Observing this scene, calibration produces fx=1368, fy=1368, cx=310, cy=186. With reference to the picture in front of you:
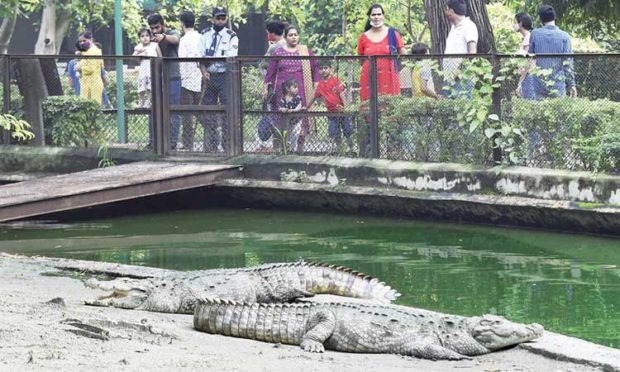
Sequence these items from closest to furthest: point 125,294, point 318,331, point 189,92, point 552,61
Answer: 1. point 318,331
2. point 125,294
3. point 552,61
4. point 189,92

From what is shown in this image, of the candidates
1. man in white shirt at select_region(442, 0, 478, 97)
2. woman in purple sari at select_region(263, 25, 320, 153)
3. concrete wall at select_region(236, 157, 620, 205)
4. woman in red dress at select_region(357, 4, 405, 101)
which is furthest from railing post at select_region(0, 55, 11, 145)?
man in white shirt at select_region(442, 0, 478, 97)

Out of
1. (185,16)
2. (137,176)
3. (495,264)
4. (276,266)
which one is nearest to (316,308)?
(276,266)

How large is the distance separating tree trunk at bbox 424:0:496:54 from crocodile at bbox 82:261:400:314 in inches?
292

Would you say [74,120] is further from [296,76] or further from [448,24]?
[448,24]

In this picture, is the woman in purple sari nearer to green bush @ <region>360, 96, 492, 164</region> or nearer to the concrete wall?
the concrete wall

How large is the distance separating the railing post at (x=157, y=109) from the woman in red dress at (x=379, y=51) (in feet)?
7.77

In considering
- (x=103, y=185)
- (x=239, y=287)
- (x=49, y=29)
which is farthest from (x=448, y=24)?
(x=49, y=29)

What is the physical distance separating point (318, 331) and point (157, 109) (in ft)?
29.3

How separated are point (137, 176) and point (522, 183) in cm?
406

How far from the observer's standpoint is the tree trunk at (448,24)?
1611 cm

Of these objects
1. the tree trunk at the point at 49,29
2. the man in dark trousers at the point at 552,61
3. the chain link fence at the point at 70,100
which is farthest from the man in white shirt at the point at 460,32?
the tree trunk at the point at 49,29

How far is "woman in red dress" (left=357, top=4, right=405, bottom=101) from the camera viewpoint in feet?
47.5

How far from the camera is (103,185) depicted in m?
13.8

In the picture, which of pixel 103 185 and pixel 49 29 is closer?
pixel 103 185
